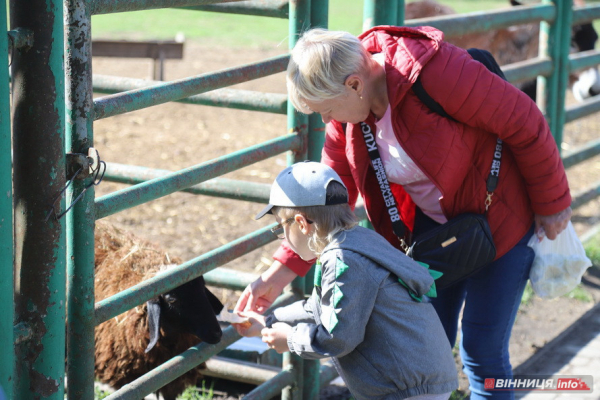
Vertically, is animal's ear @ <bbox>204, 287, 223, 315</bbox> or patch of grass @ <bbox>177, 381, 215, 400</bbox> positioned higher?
animal's ear @ <bbox>204, 287, 223, 315</bbox>

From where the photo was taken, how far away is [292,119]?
2965 mm

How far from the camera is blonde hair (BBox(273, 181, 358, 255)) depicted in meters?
2.12

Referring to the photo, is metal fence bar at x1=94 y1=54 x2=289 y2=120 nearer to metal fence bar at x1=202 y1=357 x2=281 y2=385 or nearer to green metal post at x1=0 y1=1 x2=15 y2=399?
green metal post at x1=0 y1=1 x2=15 y2=399

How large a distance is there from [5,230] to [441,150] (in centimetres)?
125

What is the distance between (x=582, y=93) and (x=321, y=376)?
3.30 m

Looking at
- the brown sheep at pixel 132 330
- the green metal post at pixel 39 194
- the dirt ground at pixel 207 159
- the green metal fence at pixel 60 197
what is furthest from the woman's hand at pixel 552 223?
the green metal post at pixel 39 194

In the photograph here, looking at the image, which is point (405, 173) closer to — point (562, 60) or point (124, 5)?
point (124, 5)

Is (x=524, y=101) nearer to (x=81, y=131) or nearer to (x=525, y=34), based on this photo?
(x=81, y=131)

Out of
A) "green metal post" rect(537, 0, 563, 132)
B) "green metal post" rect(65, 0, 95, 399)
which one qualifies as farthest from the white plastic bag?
"green metal post" rect(537, 0, 563, 132)

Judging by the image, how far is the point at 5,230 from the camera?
1767mm

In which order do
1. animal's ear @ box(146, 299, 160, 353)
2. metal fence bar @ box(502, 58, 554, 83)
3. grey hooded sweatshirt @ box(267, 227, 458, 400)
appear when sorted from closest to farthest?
grey hooded sweatshirt @ box(267, 227, 458, 400) → animal's ear @ box(146, 299, 160, 353) → metal fence bar @ box(502, 58, 554, 83)

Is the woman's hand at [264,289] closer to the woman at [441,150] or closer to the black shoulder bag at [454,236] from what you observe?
the woman at [441,150]

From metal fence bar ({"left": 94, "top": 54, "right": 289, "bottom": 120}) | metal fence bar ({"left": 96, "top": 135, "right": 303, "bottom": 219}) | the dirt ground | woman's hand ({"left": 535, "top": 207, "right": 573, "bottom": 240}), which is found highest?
metal fence bar ({"left": 94, "top": 54, "right": 289, "bottom": 120})

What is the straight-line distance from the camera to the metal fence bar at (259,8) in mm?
2945
